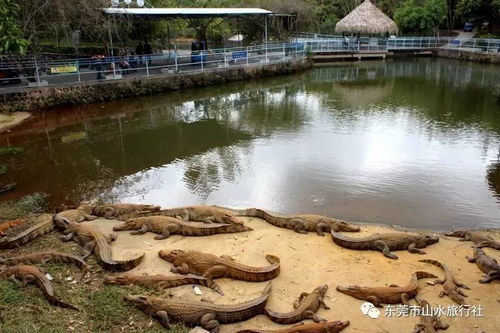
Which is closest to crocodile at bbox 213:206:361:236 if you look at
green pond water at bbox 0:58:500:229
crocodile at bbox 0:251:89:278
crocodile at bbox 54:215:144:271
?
green pond water at bbox 0:58:500:229

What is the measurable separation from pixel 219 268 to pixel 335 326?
1.73 metres

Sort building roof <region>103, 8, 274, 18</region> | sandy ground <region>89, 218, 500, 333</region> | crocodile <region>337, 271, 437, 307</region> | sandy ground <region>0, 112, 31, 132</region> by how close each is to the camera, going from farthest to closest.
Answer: building roof <region>103, 8, 274, 18</region>
sandy ground <region>0, 112, 31, 132</region>
crocodile <region>337, 271, 437, 307</region>
sandy ground <region>89, 218, 500, 333</region>

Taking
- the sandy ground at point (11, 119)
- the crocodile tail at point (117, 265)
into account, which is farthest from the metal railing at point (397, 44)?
the crocodile tail at point (117, 265)

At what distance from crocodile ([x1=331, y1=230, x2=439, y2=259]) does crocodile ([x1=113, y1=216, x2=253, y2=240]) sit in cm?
170

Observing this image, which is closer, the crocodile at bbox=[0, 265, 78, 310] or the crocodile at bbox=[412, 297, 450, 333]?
the crocodile at bbox=[412, 297, 450, 333]

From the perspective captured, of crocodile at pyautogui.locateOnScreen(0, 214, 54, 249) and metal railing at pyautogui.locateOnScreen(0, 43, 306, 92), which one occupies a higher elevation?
metal railing at pyautogui.locateOnScreen(0, 43, 306, 92)

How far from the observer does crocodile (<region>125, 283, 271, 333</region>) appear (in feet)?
15.4

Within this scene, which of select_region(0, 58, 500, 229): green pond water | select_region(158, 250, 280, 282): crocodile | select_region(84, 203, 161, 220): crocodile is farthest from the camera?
select_region(0, 58, 500, 229): green pond water

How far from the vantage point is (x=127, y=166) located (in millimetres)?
11242

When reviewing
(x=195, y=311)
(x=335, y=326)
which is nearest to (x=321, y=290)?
(x=335, y=326)

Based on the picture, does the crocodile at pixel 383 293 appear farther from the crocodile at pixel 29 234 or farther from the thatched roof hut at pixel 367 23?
the thatched roof hut at pixel 367 23

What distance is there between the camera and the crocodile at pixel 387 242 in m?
6.64

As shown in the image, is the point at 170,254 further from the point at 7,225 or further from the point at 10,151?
the point at 10,151

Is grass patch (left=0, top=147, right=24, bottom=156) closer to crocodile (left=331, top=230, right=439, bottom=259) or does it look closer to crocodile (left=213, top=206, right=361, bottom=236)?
crocodile (left=213, top=206, right=361, bottom=236)
